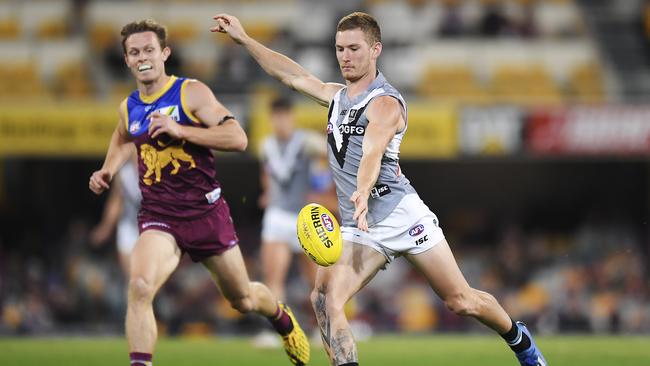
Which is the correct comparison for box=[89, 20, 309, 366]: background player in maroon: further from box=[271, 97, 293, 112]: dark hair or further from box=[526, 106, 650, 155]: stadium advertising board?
box=[526, 106, 650, 155]: stadium advertising board

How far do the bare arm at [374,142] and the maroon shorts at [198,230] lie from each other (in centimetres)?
157

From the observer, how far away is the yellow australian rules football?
7.37 metres

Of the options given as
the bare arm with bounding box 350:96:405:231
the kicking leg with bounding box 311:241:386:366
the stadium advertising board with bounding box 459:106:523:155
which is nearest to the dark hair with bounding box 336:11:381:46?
the bare arm with bounding box 350:96:405:231

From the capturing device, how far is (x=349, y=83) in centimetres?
795

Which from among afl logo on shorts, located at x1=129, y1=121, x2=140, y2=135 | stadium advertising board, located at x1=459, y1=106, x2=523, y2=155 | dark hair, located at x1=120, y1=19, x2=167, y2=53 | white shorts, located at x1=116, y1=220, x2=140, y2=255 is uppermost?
stadium advertising board, located at x1=459, y1=106, x2=523, y2=155

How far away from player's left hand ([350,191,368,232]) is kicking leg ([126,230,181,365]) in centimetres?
168

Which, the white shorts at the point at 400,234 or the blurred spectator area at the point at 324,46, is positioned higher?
the blurred spectator area at the point at 324,46

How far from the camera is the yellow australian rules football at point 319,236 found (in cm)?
737

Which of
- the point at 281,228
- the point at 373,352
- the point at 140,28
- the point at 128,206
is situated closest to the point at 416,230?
the point at 140,28

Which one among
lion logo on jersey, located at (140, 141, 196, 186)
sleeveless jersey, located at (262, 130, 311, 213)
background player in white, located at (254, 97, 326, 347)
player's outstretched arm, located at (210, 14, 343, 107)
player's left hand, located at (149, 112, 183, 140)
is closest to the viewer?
player's left hand, located at (149, 112, 183, 140)

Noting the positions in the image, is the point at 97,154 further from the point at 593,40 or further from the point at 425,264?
the point at 425,264

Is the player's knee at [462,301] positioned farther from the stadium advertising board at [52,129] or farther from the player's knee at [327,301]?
the stadium advertising board at [52,129]

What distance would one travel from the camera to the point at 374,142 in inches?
291

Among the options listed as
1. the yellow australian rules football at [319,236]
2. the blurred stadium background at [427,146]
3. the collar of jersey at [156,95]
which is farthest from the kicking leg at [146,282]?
the blurred stadium background at [427,146]
